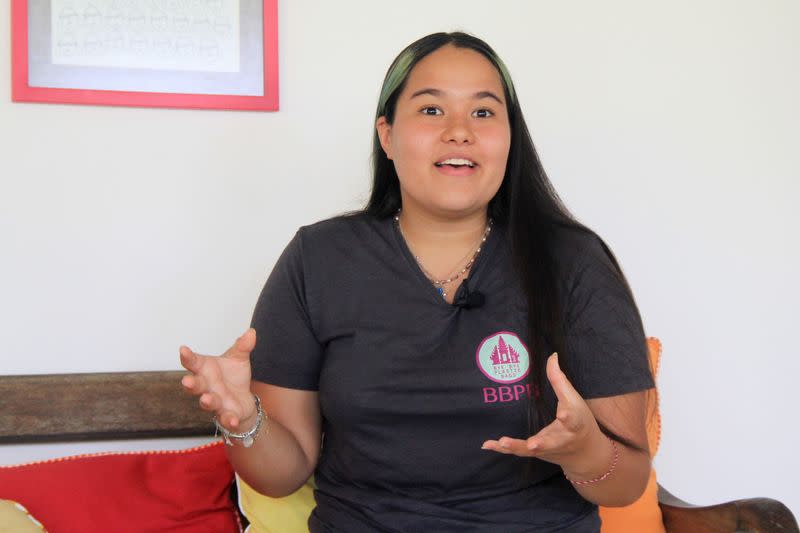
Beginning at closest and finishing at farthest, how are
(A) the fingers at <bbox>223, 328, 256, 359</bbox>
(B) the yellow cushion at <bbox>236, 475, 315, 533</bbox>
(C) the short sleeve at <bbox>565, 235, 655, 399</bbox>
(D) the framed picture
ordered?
1. (A) the fingers at <bbox>223, 328, 256, 359</bbox>
2. (C) the short sleeve at <bbox>565, 235, 655, 399</bbox>
3. (B) the yellow cushion at <bbox>236, 475, 315, 533</bbox>
4. (D) the framed picture

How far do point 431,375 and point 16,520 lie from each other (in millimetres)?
713

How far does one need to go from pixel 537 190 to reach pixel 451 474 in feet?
1.67

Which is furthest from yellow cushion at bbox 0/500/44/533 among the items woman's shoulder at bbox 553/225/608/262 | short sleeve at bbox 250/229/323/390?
woman's shoulder at bbox 553/225/608/262

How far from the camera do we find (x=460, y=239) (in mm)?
1438

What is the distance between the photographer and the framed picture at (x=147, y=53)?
165cm

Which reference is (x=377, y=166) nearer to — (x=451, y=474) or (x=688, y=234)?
(x=451, y=474)

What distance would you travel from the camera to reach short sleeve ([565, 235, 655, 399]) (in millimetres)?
1245

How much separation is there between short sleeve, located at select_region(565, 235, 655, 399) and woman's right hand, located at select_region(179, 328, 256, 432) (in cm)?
49

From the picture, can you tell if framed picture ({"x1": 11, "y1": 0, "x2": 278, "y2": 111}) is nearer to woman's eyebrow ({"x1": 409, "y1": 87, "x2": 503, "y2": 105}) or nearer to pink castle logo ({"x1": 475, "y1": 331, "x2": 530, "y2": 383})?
woman's eyebrow ({"x1": 409, "y1": 87, "x2": 503, "y2": 105})

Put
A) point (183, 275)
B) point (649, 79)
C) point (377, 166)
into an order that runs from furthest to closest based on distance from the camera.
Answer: point (649, 79)
point (183, 275)
point (377, 166)

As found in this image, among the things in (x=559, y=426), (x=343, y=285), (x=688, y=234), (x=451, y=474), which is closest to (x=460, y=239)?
(x=343, y=285)

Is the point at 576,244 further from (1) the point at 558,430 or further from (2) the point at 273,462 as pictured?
(2) the point at 273,462

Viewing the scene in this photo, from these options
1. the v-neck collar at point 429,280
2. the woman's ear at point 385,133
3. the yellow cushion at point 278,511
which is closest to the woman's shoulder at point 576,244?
the v-neck collar at point 429,280

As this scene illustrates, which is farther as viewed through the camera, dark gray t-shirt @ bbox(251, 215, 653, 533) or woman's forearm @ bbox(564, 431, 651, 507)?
dark gray t-shirt @ bbox(251, 215, 653, 533)
